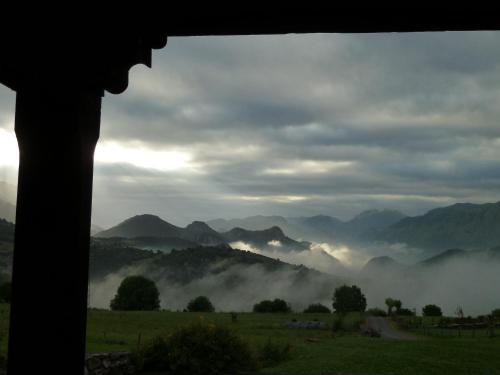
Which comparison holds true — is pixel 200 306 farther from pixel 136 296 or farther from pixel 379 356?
pixel 379 356

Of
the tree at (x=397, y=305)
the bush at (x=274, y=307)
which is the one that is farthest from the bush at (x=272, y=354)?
the bush at (x=274, y=307)

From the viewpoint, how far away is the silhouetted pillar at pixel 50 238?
3199 millimetres

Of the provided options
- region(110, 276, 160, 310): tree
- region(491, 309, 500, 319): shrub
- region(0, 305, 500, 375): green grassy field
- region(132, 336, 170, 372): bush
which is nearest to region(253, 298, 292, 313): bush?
region(110, 276, 160, 310): tree

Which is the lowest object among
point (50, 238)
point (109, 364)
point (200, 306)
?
point (200, 306)

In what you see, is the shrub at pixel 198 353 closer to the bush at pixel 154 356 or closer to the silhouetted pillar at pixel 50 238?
the bush at pixel 154 356

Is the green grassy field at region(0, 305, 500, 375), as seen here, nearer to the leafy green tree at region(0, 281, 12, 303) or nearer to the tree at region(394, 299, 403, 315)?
the tree at region(394, 299, 403, 315)

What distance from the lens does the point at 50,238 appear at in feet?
10.6

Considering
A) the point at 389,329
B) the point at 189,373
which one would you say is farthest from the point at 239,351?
the point at 389,329

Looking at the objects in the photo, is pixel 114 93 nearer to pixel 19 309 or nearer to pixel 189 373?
pixel 19 309

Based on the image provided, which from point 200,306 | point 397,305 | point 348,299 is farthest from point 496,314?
point 200,306

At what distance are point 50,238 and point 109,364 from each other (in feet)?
56.4

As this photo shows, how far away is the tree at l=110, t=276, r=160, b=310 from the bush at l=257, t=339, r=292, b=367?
5150 cm

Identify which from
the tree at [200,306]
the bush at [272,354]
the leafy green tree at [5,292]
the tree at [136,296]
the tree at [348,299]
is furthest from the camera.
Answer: the tree at [348,299]

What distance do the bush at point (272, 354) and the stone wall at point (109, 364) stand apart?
628 centimetres
